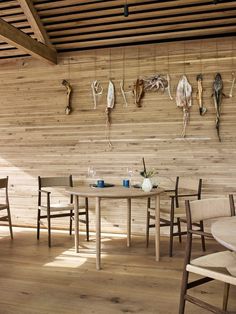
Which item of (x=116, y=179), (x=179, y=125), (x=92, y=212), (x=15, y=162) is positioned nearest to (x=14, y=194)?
(x=15, y=162)

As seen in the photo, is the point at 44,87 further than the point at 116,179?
Yes

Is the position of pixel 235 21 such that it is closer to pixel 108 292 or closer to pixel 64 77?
pixel 64 77

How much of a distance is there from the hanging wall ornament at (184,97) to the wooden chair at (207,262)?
2438 mm

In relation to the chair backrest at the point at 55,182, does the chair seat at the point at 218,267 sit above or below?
below

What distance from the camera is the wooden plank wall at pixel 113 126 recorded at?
4.79m

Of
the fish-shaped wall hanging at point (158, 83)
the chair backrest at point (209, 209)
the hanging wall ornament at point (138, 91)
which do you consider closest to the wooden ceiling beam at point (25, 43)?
the hanging wall ornament at point (138, 91)

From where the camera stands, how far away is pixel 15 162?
5637mm

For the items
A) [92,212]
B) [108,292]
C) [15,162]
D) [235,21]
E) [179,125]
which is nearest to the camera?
[108,292]

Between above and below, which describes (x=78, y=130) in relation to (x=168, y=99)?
below

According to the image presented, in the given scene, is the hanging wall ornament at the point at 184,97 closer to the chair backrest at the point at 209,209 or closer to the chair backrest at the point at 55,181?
the chair backrest at the point at 55,181

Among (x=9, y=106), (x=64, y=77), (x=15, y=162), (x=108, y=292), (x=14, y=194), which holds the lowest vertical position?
(x=108, y=292)

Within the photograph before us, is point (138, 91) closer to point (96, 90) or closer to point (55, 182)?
point (96, 90)

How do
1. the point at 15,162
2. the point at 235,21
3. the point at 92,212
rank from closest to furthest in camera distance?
the point at 235,21 < the point at 92,212 < the point at 15,162

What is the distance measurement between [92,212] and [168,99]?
2.05 meters
